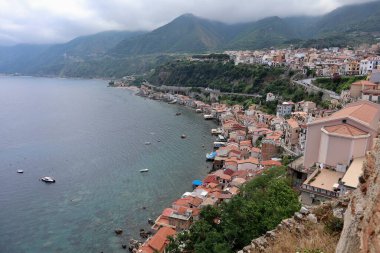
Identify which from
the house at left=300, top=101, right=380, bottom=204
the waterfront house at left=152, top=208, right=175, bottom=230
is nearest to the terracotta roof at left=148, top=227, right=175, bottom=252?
the waterfront house at left=152, top=208, right=175, bottom=230

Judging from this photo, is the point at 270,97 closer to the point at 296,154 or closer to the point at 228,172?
the point at 296,154

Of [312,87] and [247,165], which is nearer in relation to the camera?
[247,165]

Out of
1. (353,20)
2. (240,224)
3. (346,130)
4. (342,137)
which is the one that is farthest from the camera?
(353,20)

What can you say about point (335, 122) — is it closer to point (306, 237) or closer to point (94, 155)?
point (306, 237)

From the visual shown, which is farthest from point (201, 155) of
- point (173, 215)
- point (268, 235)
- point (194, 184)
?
point (268, 235)

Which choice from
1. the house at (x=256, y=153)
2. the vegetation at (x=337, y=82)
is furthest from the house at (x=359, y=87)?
the house at (x=256, y=153)

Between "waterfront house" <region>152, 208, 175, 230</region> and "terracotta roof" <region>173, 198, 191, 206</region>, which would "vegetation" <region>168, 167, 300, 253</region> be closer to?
"waterfront house" <region>152, 208, 175, 230</region>

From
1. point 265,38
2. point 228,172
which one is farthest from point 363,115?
point 265,38
